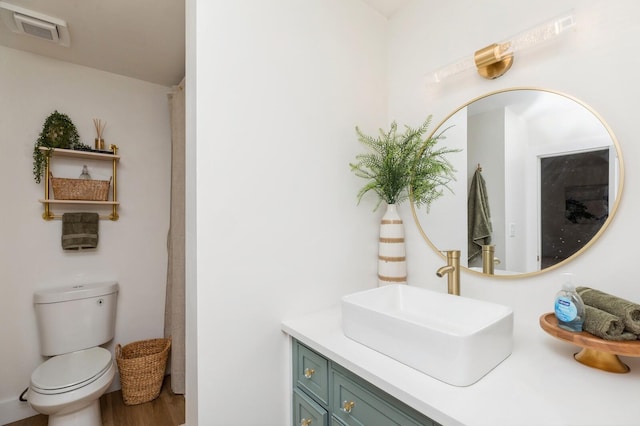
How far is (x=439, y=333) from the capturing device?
2.59 feet

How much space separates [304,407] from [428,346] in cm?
65

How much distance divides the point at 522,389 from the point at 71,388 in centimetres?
204

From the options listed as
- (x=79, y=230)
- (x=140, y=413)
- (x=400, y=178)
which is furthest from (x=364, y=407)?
(x=79, y=230)

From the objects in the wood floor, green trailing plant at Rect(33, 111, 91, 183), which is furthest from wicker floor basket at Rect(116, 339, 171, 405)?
green trailing plant at Rect(33, 111, 91, 183)

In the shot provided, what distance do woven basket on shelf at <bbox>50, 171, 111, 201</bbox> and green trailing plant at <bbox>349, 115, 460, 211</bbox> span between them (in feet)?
5.94

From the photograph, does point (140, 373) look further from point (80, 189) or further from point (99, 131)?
point (99, 131)

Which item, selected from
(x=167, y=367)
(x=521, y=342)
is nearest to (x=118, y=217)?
(x=167, y=367)

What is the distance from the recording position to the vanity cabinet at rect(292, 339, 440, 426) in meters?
0.82

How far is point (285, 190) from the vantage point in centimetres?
127

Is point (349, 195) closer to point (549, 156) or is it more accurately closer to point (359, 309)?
point (359, 309)

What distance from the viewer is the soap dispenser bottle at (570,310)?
0.85 metres

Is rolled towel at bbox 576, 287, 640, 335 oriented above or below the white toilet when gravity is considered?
above

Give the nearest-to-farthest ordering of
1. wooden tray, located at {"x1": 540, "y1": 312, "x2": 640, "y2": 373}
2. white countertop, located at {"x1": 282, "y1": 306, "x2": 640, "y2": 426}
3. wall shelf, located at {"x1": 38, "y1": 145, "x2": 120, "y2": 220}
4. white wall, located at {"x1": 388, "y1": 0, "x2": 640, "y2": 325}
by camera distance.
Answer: white countertop, located at {"x1": 282, "y1": 306, "x2": 640, "y2": 426}
wooden tray, located at {"x1": 540, "y1": 312, "x2": 640, "y2": 373}
white wall, located at {"x1": 388, "y1": 0, "x2": 640, "y2": 325}
wall shelf, located at {"x1": 38, "y1": 145, "x2": 120, "y2": 220}

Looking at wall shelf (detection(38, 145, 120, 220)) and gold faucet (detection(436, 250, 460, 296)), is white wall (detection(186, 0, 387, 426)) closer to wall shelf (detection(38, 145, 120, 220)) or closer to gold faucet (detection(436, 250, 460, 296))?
gold faucet (detection(436, 250, 460, 296))
